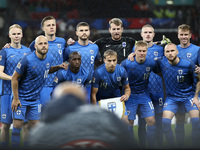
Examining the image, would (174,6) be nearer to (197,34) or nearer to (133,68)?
(197,34)

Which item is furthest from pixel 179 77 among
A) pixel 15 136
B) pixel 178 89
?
pixel 15 136

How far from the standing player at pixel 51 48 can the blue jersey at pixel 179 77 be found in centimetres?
156

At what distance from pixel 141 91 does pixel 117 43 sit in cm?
84

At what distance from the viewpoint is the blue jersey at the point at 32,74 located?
5.11 meters

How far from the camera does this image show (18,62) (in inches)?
220

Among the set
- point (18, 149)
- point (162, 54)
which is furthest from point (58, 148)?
point (162, 54)

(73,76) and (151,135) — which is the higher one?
(73,76)

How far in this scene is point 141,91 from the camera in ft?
19.0

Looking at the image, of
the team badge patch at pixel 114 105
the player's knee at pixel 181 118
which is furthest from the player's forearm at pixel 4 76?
the player's knee at pixel 181 118

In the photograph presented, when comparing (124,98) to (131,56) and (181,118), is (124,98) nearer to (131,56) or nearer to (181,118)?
(131,56)

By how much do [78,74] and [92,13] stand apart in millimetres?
9437

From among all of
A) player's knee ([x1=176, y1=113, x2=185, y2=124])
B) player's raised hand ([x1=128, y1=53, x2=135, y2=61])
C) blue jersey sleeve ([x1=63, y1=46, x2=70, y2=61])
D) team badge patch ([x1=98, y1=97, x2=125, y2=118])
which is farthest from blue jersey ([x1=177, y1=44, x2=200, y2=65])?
blue jersey sleeve ([x1=63, y1=46, x2=70, y2=61])

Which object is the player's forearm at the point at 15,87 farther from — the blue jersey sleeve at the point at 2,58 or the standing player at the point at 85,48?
the standing player at the point at 85,48

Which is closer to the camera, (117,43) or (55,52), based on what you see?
(55,52)
